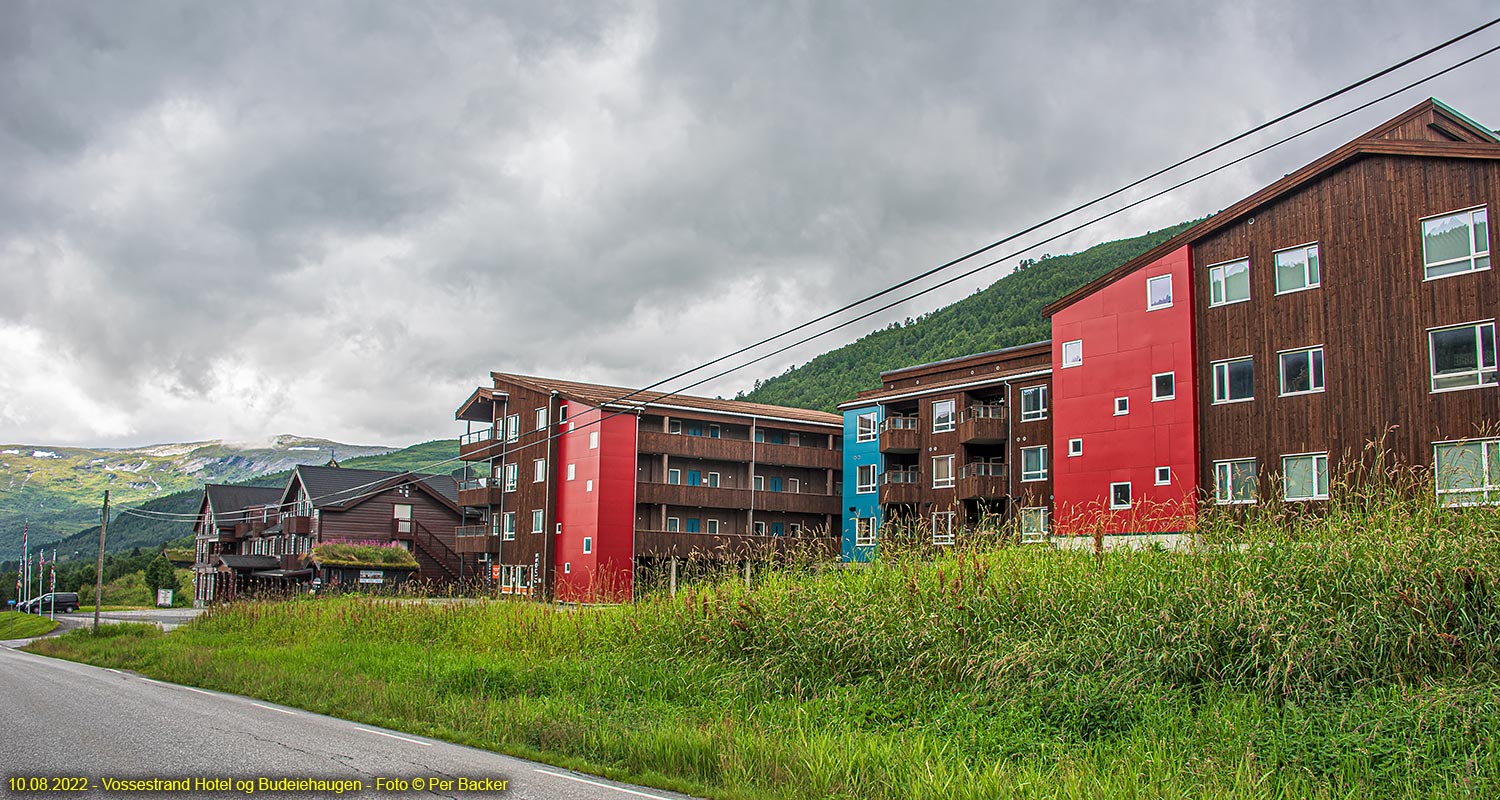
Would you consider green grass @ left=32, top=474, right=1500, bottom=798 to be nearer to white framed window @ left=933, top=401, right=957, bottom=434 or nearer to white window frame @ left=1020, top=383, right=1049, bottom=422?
white window frame @ left=1020, top=383, right=1049, bottom=422

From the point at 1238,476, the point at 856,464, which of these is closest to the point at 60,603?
the point at 856,464

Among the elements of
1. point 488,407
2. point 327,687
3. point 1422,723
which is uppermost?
point 488,407

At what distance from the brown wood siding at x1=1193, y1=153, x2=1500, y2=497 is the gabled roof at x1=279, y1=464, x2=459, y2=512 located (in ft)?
162

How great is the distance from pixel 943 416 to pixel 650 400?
555 inches

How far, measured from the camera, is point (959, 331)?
325 ft

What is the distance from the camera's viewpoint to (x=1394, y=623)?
Answer: 35.1ft

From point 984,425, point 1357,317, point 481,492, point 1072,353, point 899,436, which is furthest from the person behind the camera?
point 481,492

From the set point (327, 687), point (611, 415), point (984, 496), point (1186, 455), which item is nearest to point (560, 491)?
point (611, 415)

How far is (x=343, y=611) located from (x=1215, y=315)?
2494 centimetres

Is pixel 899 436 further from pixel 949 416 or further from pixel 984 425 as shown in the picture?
pixel 984 425

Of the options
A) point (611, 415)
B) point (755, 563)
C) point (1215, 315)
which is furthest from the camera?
point (611, 415)

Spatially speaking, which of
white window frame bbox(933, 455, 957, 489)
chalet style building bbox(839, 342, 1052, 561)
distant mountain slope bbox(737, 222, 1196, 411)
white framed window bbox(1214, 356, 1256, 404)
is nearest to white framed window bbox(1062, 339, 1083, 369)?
white framed window bbox(1214, 356, 1256, 404)

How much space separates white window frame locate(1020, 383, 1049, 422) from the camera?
42375mm

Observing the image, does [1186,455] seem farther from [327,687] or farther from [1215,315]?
[327,687]
